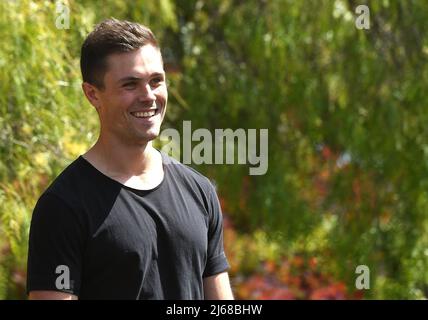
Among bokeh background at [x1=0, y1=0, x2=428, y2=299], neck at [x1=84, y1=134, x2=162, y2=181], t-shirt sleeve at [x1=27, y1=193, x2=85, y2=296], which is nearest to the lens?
t-shirt sleeve at [x1=27, y1=193, x2=85, y2=296]

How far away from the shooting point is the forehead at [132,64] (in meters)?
2.64

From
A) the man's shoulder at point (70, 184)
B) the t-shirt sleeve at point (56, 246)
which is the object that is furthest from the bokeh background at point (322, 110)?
the t-shirt sleeve at point (56, 246)

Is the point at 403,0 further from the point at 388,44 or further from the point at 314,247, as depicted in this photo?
the point at 314,247

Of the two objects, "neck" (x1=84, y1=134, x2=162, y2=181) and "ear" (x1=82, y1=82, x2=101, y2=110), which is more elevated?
"ear" (x1=82, y1=82, x2=101, y2=110)

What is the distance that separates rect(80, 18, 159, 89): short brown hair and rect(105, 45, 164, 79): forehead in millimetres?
13

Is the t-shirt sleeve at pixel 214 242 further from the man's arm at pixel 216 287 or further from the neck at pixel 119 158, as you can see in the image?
the neck at pixel 119 158

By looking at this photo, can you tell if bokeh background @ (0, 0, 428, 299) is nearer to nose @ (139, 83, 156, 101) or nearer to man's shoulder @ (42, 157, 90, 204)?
nose @ (139, 83, 156, 101)

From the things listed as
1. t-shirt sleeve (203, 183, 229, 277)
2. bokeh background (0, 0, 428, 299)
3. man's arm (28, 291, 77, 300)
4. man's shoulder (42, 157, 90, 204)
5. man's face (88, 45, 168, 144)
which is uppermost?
bokeh background (0, 0, 428, 299)

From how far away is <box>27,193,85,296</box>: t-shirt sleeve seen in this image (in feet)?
8.09

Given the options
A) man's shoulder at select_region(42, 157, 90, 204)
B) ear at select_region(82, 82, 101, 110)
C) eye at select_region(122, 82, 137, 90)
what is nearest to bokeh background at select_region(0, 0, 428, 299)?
ear at select_region(82, 82, 101, 110)

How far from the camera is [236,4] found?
7.28 meters

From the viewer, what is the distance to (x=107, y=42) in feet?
8.72

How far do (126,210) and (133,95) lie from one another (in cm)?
32
